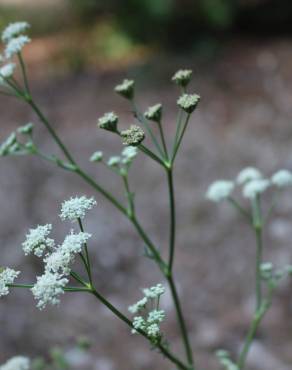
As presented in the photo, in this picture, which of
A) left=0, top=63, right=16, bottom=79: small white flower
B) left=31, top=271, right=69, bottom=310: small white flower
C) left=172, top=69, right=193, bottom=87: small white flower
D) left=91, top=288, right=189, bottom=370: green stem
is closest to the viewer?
left=31, top=271, right=69, bottom=310: small white flower

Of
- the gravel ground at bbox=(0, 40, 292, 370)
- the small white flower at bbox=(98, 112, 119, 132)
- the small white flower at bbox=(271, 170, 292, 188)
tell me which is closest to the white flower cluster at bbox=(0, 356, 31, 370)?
the small white flower at bbox=(98, 112, 119, 132)

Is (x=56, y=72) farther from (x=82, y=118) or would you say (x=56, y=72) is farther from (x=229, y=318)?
(x=229, y=318)

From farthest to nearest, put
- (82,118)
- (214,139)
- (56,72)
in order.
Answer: (56,72) → (82,118) → (214,139)

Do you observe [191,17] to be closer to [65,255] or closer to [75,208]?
[75,208]

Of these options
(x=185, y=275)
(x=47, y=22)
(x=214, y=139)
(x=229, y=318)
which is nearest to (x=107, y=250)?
(x=185, y=275)

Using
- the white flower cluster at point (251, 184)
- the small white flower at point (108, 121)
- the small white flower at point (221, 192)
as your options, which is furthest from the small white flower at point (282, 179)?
the small white flower at point (108, 121)

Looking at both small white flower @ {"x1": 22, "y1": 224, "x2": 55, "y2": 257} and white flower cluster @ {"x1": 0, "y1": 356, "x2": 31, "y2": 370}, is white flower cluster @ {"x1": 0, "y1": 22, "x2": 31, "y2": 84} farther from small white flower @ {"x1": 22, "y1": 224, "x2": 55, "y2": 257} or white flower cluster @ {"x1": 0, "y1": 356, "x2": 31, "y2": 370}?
white flower cluster @ {"x1": 0, "y1": 356, "x2": 31, "y2": 370}

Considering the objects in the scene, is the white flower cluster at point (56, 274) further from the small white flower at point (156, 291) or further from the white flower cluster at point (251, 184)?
the white flower cluster at point (251, 184)
